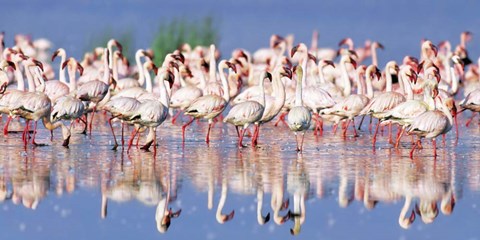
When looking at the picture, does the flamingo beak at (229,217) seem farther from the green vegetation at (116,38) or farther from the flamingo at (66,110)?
the green vegetation at (116,38)

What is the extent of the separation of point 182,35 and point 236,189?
18609 mm

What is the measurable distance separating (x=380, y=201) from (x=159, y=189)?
2098 mm

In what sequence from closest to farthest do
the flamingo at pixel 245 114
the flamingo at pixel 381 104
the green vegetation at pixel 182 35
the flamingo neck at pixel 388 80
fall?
the flamingo at pixel 245 114
the flamingo at pixel 381 104
the flamingo neck at pixel 388 80
the green vegetation at pixel 182 35

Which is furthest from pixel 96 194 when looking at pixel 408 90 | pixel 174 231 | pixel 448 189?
pixel 408 90

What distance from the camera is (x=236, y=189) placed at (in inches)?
489

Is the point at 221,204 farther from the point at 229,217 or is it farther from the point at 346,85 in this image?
the point at 346,85

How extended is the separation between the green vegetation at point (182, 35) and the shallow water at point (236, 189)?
43.5 ft

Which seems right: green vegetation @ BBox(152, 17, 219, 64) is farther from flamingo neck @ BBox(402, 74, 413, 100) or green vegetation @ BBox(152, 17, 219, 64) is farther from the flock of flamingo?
flamingo neck @ BBox(402, 74, 413, 100)

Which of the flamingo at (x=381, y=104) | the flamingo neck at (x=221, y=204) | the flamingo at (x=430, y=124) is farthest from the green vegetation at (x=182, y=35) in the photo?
the flamingo neck at (x=221, y=204)

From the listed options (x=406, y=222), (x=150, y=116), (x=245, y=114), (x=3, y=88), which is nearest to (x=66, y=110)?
(x=150, y=116)

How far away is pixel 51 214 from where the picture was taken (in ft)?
36.4

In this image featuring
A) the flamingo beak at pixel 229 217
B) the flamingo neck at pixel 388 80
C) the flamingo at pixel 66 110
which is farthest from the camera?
the flamingo neck at pixel 388 80

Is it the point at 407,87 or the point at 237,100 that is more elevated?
Answer: the point at 407,87

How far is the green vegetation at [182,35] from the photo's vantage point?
29734 millimetres
